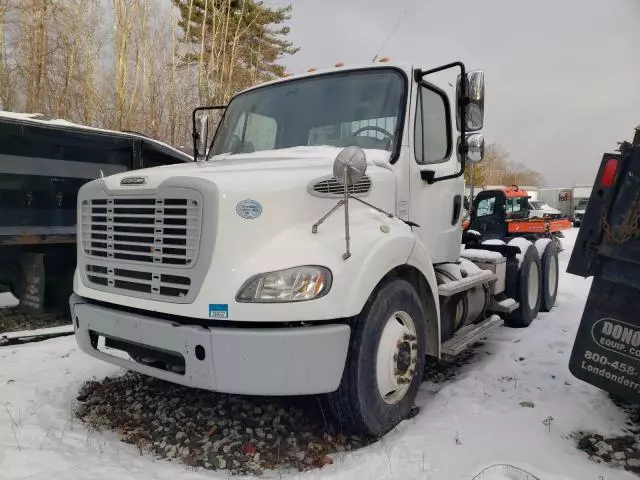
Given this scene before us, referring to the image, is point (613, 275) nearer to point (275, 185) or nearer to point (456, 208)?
point (456, 208)

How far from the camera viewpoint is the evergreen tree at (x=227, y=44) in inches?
784

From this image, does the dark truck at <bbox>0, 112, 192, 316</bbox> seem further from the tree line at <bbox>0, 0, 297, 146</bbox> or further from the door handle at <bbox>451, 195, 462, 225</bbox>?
the tree line at <bbox>0, 0, 297, 146</bbox>

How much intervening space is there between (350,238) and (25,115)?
14.2 ft

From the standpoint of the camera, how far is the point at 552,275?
7469mm

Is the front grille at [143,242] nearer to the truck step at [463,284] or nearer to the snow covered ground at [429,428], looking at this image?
the snow covered ground at [429,428]

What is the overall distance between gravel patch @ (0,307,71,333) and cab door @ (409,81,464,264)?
432 centimetres

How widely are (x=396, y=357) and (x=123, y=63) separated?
1649cm

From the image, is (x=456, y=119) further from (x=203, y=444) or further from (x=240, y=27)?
(x=240, y=27)

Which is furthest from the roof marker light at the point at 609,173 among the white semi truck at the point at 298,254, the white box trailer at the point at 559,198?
the white box trailer at the point at 559,198

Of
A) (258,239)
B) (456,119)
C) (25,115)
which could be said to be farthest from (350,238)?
(25,115)

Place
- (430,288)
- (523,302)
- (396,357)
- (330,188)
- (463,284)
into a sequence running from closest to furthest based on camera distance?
(330,188)
(396,357)
(430,288)
(463,284)
(523,302)

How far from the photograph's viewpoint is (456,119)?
4.50 metres

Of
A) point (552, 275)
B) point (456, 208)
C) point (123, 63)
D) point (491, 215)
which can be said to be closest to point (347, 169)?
point (456, 208)

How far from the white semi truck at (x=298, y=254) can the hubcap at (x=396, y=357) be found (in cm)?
1
